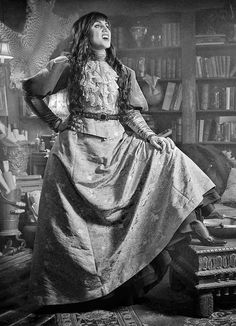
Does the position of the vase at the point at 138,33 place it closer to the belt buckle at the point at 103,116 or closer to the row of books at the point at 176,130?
the row of books at the point at 176,130

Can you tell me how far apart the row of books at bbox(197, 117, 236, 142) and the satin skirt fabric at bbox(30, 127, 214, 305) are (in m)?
1.34

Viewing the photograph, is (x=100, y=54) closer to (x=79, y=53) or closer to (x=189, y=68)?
(x=79, y=53)

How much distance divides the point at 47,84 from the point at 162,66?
53.1 inches

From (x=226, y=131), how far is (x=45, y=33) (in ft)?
5.47

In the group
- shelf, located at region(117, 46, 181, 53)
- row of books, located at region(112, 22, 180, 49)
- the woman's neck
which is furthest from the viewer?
row of books, located at region(112, 22, 180, 49)

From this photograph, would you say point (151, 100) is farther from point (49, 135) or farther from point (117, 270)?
point (117, 270)

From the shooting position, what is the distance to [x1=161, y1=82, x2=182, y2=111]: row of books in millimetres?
3547


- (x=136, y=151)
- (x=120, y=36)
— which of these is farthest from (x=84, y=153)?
(x=120, y=36)

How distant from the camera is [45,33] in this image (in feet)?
9.61

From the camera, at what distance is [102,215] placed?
→ 2.41 m

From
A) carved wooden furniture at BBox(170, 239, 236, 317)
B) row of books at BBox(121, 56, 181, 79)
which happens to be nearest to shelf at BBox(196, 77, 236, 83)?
row of books at BBox(121, 56, 181, 79)

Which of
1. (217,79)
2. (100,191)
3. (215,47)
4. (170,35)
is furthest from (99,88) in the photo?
(215,47)

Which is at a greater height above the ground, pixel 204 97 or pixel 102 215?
pixel 204 97

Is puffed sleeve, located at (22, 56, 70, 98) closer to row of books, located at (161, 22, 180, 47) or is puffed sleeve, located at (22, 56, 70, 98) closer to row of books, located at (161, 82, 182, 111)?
row of books, located at (161, 82, 182, 111)
